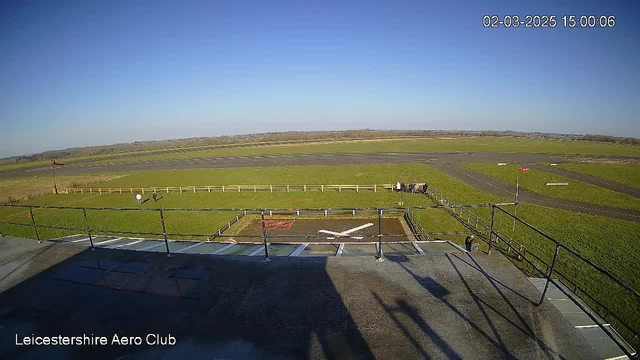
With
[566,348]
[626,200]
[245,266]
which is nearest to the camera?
[566,348]

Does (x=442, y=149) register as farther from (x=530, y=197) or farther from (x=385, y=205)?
(x=385, y=205)

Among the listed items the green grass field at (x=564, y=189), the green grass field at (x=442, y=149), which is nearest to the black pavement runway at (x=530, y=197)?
the green grass field at (x=564, y=189)

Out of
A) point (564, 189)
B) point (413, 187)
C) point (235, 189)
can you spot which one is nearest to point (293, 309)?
point (413, 187)

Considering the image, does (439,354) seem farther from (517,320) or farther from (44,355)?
(44,355)

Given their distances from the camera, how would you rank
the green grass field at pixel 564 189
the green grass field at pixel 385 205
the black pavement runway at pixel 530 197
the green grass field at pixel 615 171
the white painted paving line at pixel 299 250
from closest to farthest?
the white painted paving line at pixel 299 250
the green grass field at pixel 385 205
the black pavement runway at pixel 530 197
the green grass field at pixel 564 189
the green grass field at pixel 615 171

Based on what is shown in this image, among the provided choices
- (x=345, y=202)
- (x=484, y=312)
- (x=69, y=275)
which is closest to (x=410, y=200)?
(x=345, y=202)

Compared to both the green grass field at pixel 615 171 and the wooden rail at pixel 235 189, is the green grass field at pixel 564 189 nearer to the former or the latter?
the green grass field at pixel 615 171
